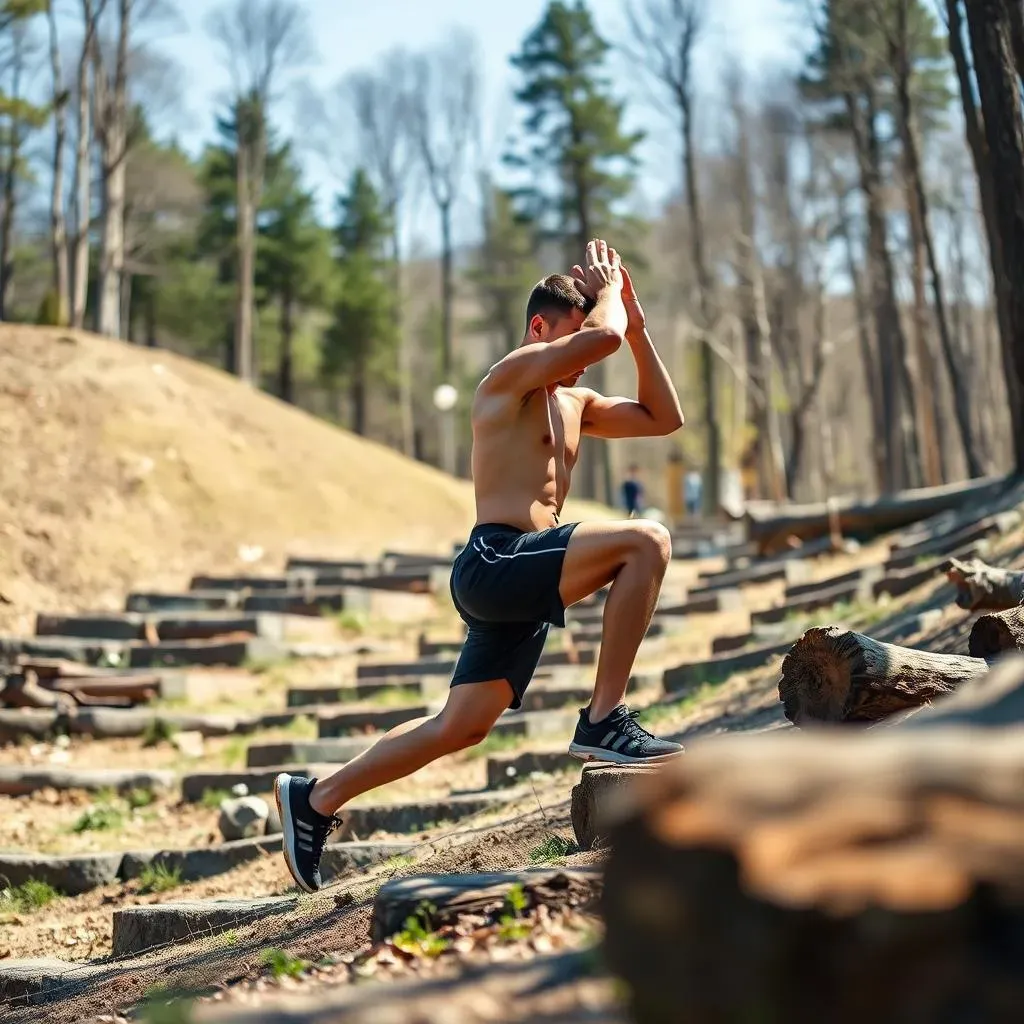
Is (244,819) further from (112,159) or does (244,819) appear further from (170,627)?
(112,159)

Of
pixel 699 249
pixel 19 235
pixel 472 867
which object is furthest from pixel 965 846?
pixel 19 235

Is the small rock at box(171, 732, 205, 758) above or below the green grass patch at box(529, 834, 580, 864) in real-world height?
below

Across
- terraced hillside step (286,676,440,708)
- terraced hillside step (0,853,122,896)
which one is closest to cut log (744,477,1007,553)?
terraced hillside step (286,676,440,708)

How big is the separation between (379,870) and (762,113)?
30.7m

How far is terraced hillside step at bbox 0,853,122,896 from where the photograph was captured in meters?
6.49

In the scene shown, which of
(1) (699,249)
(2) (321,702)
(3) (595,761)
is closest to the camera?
(3) (595,761)

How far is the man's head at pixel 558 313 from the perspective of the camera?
176 inches

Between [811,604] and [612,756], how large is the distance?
7.21 m

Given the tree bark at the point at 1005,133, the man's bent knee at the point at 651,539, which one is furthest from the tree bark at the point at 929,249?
the man's bent knee at the point at 651,539

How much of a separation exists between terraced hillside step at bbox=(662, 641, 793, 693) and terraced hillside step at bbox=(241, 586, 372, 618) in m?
5.91

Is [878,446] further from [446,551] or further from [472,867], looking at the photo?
[472,867]

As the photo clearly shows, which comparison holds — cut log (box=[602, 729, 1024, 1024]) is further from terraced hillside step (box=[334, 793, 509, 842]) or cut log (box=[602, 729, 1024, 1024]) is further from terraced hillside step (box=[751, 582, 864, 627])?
terraced hillside step (box=[751, 582, 864, 627])

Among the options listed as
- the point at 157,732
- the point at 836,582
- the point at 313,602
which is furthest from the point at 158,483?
the point at 836,582

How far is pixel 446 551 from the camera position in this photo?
19797 mm
